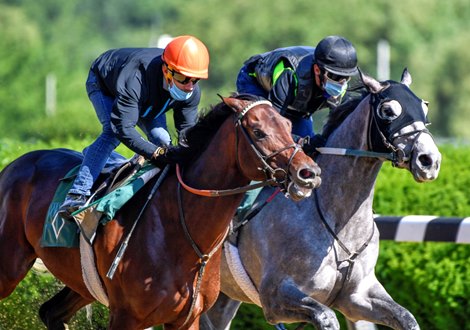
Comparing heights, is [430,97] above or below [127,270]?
below

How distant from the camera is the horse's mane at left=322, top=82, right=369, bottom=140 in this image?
657 cm

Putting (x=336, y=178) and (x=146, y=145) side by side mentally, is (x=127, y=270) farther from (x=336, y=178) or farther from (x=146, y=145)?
(x=336, y=178)

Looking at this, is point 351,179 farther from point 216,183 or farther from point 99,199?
point 99,199

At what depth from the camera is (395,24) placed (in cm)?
5931

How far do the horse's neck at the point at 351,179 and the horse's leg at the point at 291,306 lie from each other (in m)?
0.48

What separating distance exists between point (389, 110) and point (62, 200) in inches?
77.7

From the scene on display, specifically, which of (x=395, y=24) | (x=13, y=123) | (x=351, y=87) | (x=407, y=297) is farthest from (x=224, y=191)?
(x=395, y=24)

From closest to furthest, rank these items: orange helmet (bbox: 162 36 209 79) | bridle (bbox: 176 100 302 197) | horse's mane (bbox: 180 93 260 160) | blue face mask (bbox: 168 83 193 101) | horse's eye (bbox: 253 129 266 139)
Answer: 1. bridle (bbox: 176 100 302 197)
2. horse's eye (bbox: 253 129 266 139)
3. horse's mane (bbox: 180 93 260 160)
4. orange helmet (bbox: 162 36 209 79)
5. blue face mask (bbox: 168 83 193 101)

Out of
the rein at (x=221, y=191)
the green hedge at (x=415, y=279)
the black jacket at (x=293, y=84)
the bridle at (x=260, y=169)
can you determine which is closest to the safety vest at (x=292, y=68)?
the black jacket at (x=293, y=84)

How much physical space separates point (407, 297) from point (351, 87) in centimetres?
188

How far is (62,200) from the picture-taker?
642cm

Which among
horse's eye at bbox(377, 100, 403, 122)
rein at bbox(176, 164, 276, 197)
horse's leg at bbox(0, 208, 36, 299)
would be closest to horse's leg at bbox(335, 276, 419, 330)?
horse's eye at bbox(377, 100, 403, 122)

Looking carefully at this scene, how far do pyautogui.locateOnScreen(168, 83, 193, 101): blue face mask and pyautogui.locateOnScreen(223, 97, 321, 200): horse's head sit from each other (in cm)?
41

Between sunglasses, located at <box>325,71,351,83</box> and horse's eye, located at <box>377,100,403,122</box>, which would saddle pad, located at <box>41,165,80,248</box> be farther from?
horse's eye, located at <box>377,100,403,122</box>
